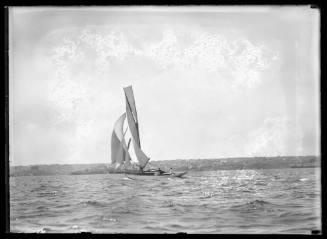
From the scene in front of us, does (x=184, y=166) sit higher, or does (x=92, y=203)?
(x=184, y=166)

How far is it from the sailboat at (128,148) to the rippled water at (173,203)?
0.34 ft

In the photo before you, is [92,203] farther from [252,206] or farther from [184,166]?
[252,206]

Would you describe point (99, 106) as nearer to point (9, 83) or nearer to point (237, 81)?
point (9, 83)

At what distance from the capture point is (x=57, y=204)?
5293 mm

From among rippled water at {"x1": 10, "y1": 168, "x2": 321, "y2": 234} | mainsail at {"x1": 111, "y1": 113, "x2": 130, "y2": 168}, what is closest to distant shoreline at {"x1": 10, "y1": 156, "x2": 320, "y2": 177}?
rippled water at {"x1": 10, "y1": 168, "x2": 321, "y2": 234}

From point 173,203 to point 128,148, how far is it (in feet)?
2.68

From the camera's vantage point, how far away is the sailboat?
525 cm

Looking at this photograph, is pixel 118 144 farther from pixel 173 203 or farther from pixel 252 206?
pixel 252 206

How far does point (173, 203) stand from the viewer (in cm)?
524

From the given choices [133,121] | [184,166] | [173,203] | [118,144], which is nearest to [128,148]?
[118,144]

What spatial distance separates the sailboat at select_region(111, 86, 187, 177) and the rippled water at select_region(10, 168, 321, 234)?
0.34 feet

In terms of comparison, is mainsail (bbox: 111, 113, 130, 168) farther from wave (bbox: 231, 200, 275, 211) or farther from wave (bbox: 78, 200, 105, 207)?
wave (bbox: 231, 200, 275, 211)

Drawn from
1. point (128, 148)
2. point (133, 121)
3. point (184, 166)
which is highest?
point (133, 121)

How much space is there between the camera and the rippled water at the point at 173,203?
5188mm
